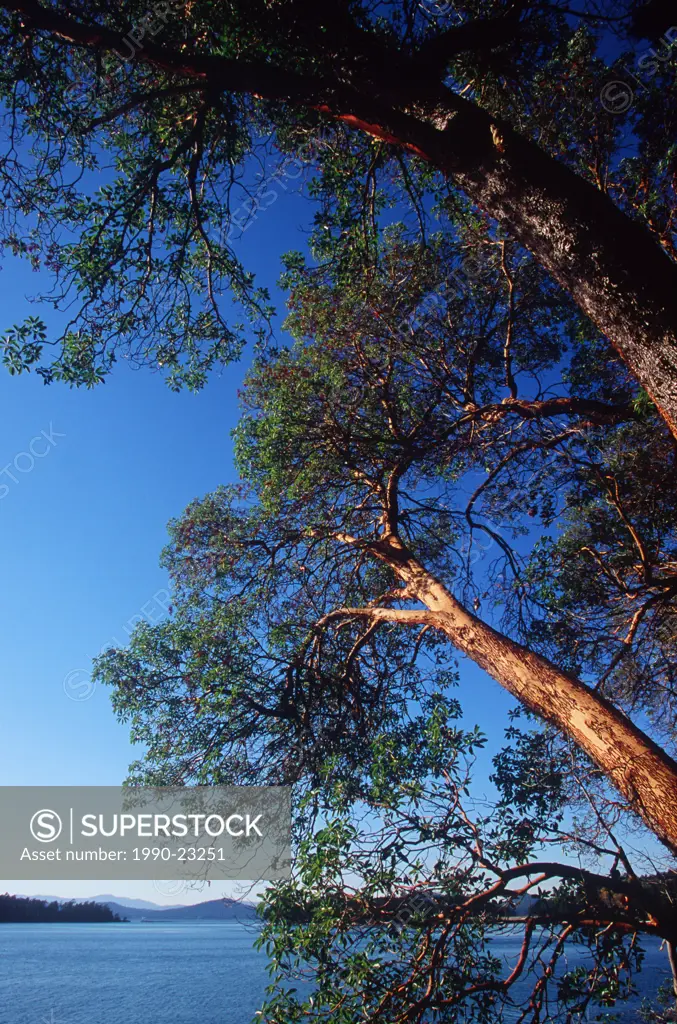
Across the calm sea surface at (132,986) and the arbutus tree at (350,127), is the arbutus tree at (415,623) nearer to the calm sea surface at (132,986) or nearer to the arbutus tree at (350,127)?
the arbutus tree at (350,127)

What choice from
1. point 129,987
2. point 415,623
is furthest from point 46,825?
point 129,987

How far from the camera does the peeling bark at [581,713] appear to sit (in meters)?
3.39

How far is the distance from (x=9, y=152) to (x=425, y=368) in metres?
3.92

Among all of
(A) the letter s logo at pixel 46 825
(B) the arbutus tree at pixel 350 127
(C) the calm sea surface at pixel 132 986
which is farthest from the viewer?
(C) the calm sea surface at pixel 132 986

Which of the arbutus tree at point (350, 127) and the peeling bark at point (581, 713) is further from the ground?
the arbutus tree at point (350, 127)

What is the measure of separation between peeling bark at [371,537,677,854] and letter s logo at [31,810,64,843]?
2056 cm

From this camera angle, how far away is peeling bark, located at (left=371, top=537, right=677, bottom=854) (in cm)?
339

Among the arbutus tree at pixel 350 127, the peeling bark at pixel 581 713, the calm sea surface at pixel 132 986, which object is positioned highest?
the arbutus tree at pixel 350 127

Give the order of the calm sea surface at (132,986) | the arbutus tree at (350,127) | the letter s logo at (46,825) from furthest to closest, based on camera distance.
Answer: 1. the calm sea surface at (132,986)
2. the letter s logo at (46,825)
3. the arbutus tree at (350,127)

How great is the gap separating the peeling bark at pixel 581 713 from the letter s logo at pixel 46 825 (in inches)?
810

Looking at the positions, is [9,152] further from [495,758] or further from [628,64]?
[495,758]

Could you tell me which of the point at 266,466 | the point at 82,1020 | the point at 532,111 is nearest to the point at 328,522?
the point at 266,466

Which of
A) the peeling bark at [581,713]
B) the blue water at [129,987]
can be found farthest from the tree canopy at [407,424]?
the blue water at [129,987]

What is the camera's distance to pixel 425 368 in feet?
21.2
